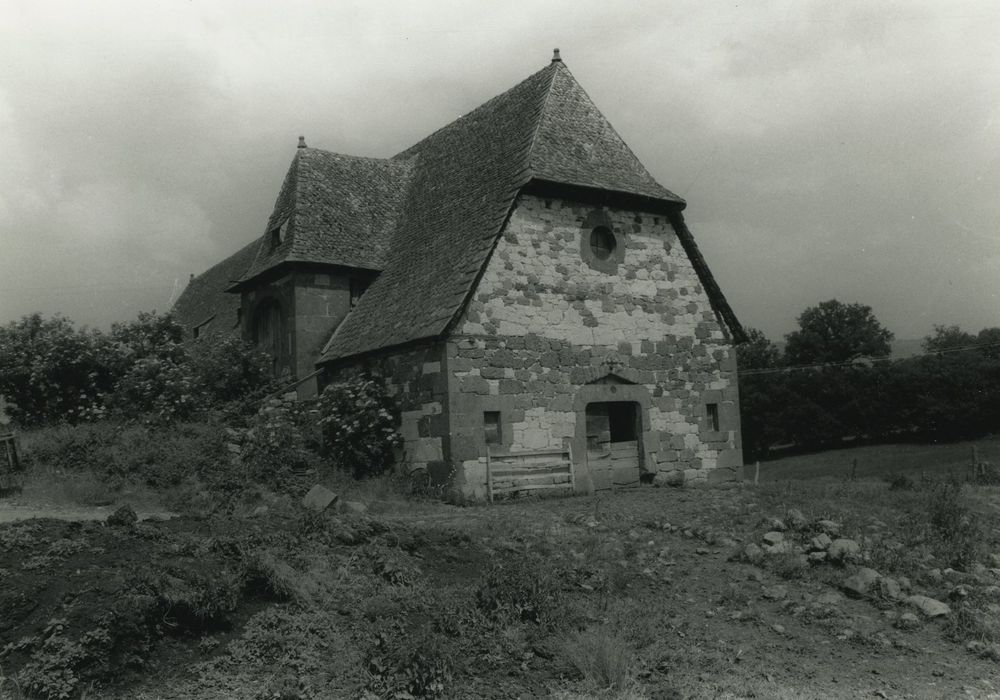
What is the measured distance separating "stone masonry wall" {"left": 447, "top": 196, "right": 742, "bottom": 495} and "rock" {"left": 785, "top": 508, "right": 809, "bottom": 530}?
18.6 feet

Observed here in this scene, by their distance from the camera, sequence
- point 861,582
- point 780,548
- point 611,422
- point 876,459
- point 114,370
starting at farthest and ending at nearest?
point 876,459, point 114,370, point 611,422, point 780,548, point 861,582

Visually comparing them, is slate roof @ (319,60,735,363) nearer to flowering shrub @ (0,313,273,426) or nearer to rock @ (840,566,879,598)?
flowering shrub @ (0,313,273,426)

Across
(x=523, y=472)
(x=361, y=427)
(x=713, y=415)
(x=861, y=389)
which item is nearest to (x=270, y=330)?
(x=361, y=427)

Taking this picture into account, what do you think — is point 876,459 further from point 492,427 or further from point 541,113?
point 492,427

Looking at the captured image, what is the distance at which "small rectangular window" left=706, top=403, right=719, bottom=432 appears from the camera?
19072 mm

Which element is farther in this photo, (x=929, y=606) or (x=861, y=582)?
(x=861, y=582)

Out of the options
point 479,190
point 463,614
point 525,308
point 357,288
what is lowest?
point 463,614

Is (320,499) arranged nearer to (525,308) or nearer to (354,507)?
(354,507)

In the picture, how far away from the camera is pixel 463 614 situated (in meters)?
8.05

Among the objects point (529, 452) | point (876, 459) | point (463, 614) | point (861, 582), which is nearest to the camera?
point (463, 614)

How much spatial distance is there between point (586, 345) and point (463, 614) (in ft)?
32.3

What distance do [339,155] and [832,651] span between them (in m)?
19.5

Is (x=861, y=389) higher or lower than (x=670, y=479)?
higher

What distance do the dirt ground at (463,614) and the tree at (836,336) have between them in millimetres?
54385
